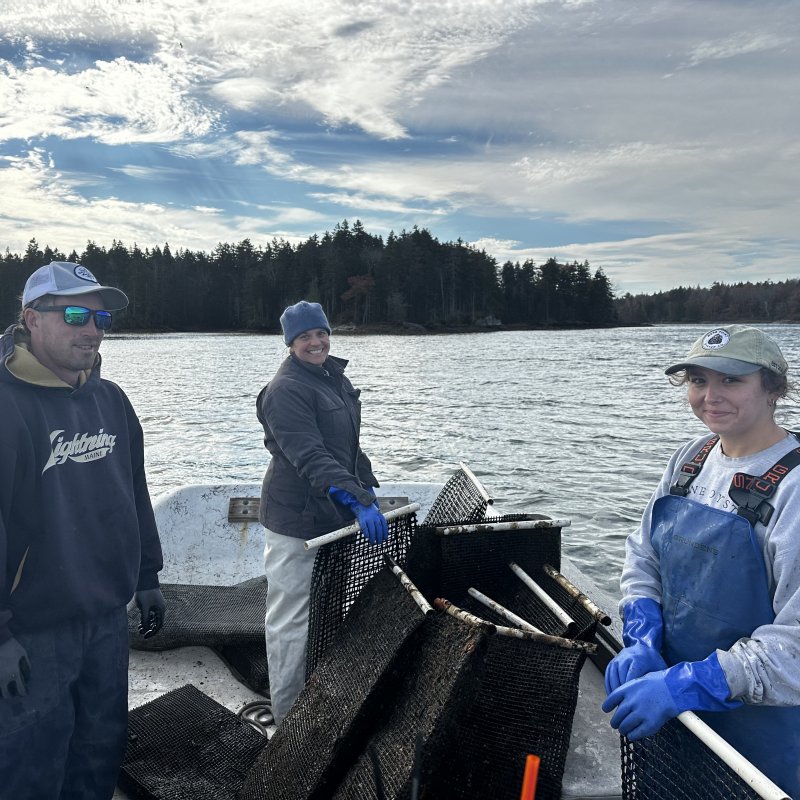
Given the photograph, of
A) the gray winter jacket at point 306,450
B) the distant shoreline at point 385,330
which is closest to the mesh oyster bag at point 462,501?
the gray winter jacket at point 306,450

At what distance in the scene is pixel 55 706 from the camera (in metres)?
2.41

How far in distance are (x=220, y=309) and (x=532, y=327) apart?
42.8m

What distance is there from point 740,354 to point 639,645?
1008mm

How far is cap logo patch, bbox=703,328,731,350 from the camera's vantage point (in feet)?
7.15

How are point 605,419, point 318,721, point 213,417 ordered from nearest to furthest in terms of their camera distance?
point 318,721
point 605,419
point 213,417

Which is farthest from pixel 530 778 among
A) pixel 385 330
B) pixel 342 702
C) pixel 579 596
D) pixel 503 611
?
pixel 385 330

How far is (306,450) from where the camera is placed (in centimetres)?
331

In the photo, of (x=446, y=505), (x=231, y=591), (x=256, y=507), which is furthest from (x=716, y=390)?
(x=256, y=507)

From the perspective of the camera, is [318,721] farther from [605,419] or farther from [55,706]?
[605,419]

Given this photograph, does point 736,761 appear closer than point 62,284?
Yes

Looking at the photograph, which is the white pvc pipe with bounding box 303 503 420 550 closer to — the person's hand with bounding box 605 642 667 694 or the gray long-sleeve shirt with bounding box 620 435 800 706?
the person's hand with bounding box 605 642 667 694

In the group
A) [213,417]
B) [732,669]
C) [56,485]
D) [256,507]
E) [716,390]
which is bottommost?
[213,417]

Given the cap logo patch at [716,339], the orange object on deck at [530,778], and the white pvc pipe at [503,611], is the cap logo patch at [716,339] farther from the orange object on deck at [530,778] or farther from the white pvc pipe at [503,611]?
the orange object on deck at [530,778]

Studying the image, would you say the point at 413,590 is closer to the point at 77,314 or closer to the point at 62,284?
the point at 77,314
